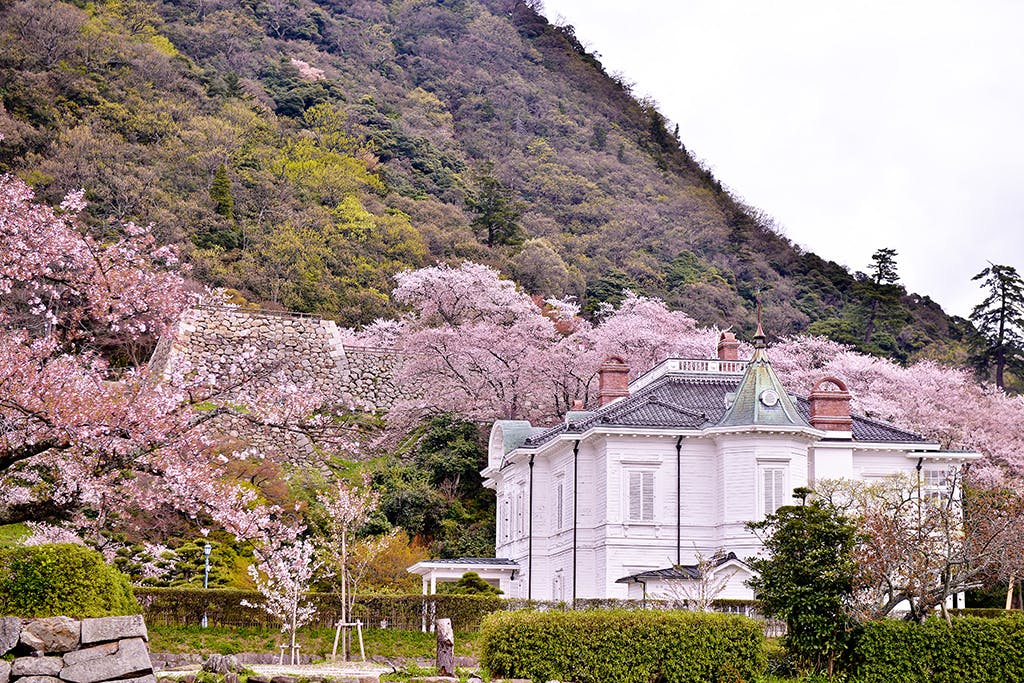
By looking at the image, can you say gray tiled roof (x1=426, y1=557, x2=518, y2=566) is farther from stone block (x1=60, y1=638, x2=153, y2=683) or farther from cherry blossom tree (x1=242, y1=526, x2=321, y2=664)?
stone block (x1=60, y1=638, x2=153, y2=683)

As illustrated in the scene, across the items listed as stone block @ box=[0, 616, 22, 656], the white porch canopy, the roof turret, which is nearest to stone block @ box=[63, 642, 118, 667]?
stone block @ box=[0, 616, 22, 656]

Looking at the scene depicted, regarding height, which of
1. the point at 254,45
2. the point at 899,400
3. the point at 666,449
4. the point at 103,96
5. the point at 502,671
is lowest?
the point at 502,671

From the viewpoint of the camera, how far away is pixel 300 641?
31.5 m

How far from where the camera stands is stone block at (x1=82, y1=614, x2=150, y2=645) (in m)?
17.5

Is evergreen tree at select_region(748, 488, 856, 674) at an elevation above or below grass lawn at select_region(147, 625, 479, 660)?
above

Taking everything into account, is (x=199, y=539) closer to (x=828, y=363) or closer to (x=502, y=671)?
(x=502, y=671)

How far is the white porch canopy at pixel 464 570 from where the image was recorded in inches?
1533

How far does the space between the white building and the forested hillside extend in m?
24.4

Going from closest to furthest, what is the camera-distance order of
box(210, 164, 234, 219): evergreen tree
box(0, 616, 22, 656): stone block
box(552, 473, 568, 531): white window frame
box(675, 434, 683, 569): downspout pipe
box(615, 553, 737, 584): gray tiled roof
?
box(0, 616, 22, 656): stone block → box(615, 553, 737, 584): gray tiled roof → box(675, 434, 683, 569): downspout pipe → box(552, 473, 568, 531): white window frame → box(210, 164, 234, 219): evergreen tree

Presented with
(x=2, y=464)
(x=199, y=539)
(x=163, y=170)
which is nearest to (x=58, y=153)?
(x=163, y=170)

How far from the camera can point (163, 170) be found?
7406 cm

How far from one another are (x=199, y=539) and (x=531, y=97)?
8987 cm

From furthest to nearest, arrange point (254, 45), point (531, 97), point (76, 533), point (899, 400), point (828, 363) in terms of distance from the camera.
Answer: point (531, 97), point (254, 45), point (828, 363), point (899, 400), point (76, 533)

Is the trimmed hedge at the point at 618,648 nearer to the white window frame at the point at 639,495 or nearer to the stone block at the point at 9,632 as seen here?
the stone block at the point at 9,632
